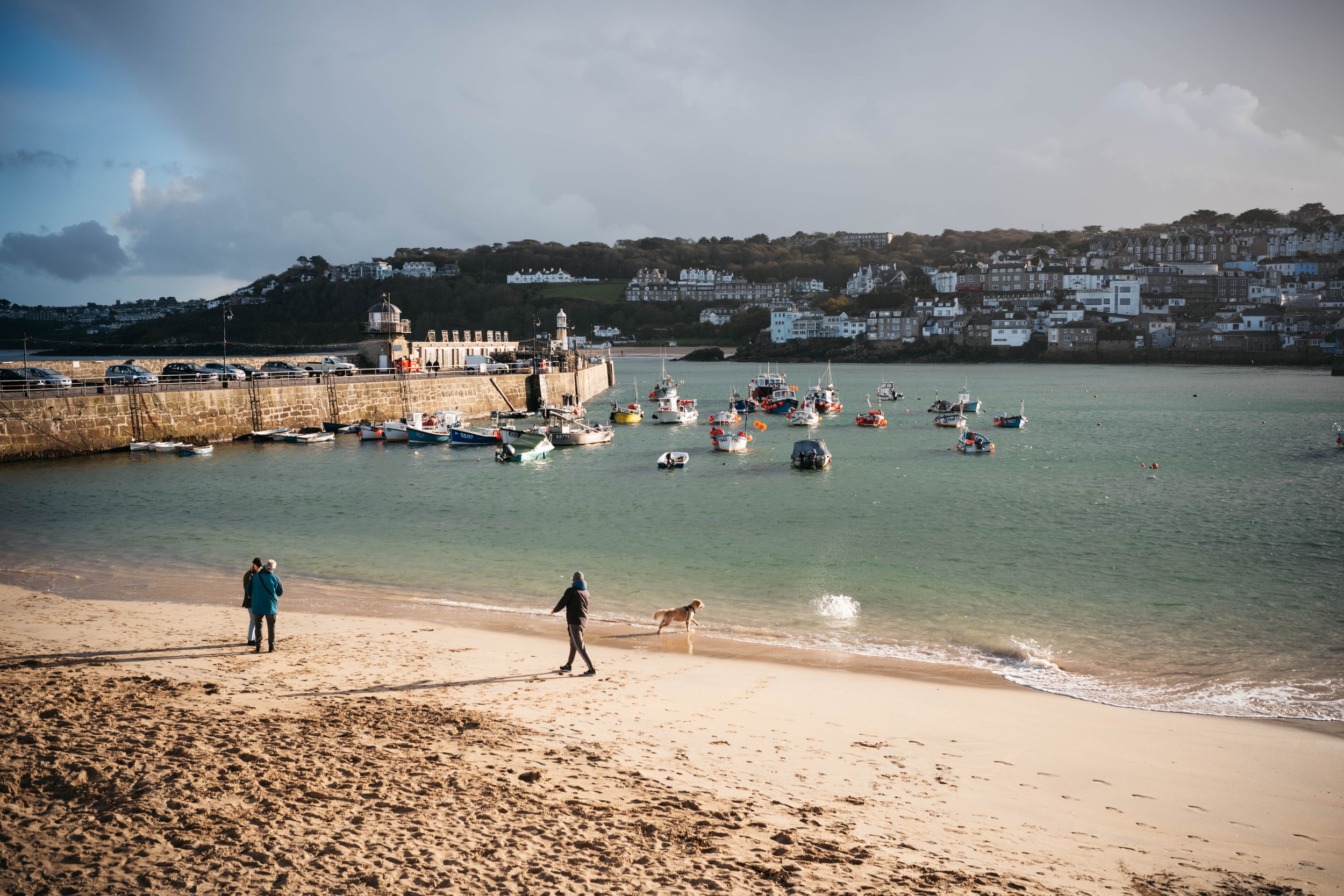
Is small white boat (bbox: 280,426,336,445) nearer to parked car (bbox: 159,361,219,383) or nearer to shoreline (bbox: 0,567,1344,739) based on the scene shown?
parked car (bbox: 159,361,219,383)

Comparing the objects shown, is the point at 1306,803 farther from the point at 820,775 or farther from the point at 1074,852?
the point at 820,775

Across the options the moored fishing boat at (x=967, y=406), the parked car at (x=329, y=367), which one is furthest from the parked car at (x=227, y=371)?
the moored fishing boat at (x=967, y=406)

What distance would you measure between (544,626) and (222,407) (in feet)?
112

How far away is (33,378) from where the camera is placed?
3672cm

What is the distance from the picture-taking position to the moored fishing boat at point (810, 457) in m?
34.4

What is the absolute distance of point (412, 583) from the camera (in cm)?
1672

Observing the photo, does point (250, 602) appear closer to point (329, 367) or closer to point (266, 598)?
point (266, 598)

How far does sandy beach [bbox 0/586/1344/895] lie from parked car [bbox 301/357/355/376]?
41879 mm

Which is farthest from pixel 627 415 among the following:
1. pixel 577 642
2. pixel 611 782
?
pixel 611 782

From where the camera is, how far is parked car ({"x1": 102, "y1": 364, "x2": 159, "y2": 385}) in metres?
38.9

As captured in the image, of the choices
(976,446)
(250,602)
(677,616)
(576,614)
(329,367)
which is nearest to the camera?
(576,614)

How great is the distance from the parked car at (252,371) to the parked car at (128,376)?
14.9 feet

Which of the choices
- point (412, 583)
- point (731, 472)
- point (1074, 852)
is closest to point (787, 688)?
point (1074, 852)

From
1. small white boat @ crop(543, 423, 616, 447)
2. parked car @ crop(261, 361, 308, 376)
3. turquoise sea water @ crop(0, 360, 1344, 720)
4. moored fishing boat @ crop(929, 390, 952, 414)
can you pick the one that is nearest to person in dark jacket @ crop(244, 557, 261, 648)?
turquoise sea water @ crop(0, 360, 1344, 720)
